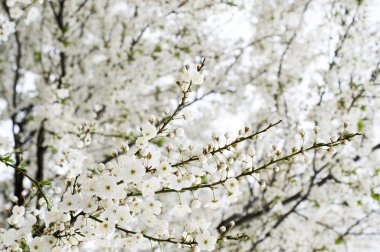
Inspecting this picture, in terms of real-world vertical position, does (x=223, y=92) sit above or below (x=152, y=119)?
above

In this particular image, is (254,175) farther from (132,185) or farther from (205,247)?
(132,185)

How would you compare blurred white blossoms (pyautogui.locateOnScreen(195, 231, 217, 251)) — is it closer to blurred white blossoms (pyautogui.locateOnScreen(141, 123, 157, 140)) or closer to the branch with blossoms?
the branch with blossoms

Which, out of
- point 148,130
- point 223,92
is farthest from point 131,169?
point 223,92

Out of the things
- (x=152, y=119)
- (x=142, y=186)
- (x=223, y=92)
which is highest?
(x=223, y=92)

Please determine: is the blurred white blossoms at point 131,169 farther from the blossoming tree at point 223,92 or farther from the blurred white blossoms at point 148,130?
the blossoming tree at point 223,92

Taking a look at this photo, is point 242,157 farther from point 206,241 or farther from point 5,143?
point 5,143

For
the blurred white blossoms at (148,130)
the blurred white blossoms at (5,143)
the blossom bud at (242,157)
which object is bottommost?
the blossom bud at (242,157)

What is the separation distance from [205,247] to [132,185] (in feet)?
1.89

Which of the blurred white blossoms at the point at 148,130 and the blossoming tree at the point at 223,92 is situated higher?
the blossoming tree at the point at 223,92

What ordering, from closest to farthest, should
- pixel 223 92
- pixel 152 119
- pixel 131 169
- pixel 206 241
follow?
1. pixel 131 169
2. pixel 206 241
3. pixel 152 119
4. pixel 223 92

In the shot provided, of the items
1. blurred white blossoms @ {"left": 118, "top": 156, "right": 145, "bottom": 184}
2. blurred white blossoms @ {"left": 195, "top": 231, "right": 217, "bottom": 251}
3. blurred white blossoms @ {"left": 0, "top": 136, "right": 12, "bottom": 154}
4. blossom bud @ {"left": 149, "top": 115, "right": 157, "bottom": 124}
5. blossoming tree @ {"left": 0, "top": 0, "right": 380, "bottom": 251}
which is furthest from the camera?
blossoming tree @ {"left": 0, "top": 0, "right": 380, "bottom": 251}

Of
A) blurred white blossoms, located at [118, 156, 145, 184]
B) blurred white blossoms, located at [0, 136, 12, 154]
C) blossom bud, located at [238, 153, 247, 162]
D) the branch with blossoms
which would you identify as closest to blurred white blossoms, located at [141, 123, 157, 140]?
the branch with blossoms

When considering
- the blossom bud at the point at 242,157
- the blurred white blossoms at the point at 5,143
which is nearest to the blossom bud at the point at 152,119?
the blossom bud at the point at 242,157

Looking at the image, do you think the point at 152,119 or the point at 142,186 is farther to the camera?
the point at 152,119
